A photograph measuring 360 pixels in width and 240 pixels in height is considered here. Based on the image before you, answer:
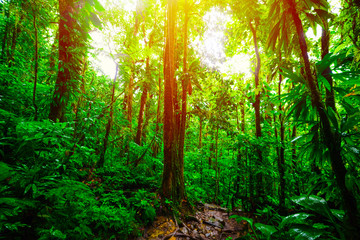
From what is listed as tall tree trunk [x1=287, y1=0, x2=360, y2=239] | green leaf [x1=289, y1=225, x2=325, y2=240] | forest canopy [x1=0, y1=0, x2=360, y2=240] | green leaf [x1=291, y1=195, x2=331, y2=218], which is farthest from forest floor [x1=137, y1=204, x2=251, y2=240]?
tall tree trunk [x1=287, y1=0, x2=360, y2=239]

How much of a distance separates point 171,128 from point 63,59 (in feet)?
11.5

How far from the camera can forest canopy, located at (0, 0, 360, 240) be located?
1.75 m

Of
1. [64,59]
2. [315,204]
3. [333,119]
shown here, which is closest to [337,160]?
[333,119]

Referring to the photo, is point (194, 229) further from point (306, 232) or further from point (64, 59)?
point (64, 59)

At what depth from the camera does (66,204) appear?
2611mm

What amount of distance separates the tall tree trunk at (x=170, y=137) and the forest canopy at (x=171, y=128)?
39 mm

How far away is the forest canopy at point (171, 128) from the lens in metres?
1.75

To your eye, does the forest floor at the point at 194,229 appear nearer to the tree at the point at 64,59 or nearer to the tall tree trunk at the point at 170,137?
the tall tree trunk at the point at 170,137

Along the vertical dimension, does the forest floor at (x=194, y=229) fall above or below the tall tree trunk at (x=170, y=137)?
below

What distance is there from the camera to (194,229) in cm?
425

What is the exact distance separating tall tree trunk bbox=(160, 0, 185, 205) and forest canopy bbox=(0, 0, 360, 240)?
0.04 m

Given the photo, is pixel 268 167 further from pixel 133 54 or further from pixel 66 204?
pixel 133 54

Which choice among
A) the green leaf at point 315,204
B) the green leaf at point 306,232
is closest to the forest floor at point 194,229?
the green leaf at point 306,232

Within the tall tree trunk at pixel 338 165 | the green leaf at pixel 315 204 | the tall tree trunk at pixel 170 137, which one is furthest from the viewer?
the tall tree trunk at pixel 170 137
